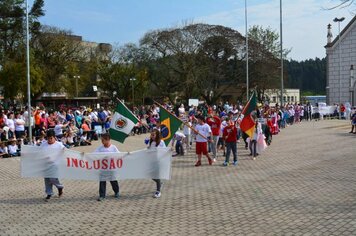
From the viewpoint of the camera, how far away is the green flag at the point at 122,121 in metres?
14.4

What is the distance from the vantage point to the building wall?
5050 cm

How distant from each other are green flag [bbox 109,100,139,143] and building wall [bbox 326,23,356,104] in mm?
40975

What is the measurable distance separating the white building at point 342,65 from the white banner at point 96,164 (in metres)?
42.7

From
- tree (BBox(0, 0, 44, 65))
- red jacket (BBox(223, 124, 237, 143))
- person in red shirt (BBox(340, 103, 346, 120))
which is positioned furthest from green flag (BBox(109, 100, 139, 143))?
tree (BBox(0, 0, 44, 65))

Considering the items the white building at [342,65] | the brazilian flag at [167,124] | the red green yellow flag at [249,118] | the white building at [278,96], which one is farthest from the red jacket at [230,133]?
the white building at [278,96]

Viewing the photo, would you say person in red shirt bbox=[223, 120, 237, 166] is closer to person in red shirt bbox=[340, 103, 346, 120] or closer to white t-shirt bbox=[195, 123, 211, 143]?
white t-shirt bbox=[195, 123, 211, 143]

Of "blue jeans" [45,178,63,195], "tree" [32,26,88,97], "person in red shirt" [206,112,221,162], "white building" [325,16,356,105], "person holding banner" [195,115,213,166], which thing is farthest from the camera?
"tree" [32,26,88,97]

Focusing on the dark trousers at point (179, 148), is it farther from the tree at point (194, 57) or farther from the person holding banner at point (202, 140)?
the tree at point (194, 57)

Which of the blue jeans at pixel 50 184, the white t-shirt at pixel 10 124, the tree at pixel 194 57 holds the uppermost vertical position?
the tree at pixel 194 57

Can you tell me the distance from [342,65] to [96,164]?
44989 millimetres

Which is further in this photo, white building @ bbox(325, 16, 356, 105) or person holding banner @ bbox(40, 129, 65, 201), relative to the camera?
white building @ bbox(325, 16, 356, 105)

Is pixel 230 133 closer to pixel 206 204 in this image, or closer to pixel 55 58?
pixel 206 204

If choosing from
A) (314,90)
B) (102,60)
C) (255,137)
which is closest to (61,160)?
(255,137)

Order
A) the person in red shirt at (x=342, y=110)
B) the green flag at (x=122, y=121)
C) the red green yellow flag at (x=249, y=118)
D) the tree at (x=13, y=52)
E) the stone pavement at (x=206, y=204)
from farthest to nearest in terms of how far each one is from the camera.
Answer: the tree at (x=13, y=52)
the person in red shirt at (x=342, y=110)
the red green yellow flag at (x=249, y=118)
the green flag at (x=122, y=121)
the stone pavement at (x=206, y=204)
